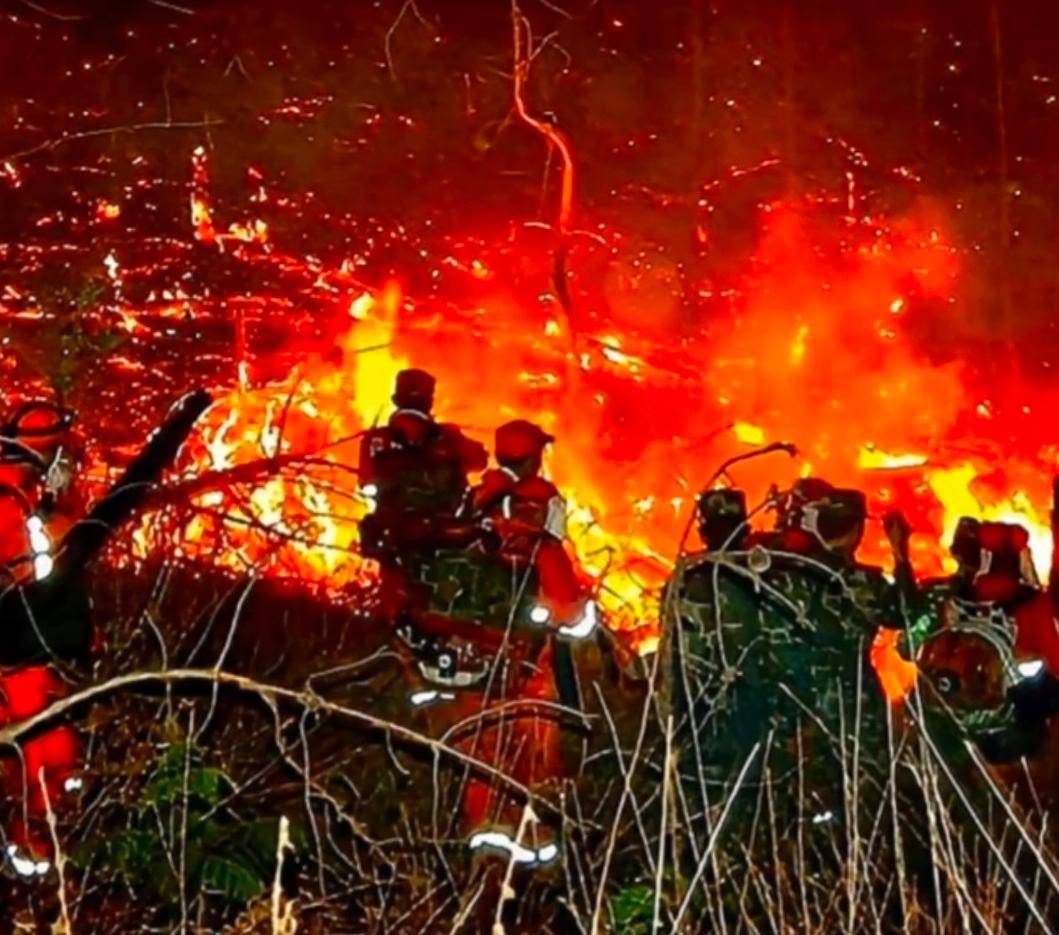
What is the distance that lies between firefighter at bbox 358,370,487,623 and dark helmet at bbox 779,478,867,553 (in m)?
1.25

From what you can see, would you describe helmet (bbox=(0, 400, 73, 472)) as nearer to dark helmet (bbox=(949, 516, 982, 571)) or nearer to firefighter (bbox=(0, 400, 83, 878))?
firefighter (bbox=(0, 400, 83, 878))

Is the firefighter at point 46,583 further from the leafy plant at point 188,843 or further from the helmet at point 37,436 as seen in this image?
the leafy plant at point 188,843

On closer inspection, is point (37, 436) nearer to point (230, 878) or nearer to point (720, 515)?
point (230, 878)

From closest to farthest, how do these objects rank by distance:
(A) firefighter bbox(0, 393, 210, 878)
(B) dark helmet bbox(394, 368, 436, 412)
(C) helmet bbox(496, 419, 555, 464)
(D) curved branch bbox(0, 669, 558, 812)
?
1. (D) curved branch bbox(0, 669, 558, 812)
2. (A) firefighter bbox(0, 393, 210, 878)
3. (C) helmet bbox(496, 419, 555, 464)
4. (B) dark helmet bbox(394, 368, 436, 412)

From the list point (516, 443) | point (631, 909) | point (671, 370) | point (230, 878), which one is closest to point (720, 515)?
point (516, 443)

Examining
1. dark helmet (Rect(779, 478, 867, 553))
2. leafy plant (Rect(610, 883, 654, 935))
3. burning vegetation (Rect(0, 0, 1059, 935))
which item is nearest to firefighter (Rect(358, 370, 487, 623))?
dark helmet (Rect(779, 478, 867, 553))

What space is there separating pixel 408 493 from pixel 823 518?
5.23 feet

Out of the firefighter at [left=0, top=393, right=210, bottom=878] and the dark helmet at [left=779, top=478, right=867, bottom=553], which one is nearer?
the firefighter at [left=0, top=393, right=210, bottom=878]

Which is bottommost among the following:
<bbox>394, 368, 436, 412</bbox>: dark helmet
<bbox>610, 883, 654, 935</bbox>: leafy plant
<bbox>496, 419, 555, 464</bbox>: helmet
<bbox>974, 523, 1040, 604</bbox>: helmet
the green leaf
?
<bbox>610, 883, 654, 935</bbox>: leafy plant

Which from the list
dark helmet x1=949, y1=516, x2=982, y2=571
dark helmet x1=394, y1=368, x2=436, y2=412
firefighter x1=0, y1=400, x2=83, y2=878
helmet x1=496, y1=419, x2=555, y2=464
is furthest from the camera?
dark helmet x1=394, y1=368, x2=436, y2=412

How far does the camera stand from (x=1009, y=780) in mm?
7328

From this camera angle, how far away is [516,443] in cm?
660

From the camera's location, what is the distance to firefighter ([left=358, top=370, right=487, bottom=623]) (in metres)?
6.48

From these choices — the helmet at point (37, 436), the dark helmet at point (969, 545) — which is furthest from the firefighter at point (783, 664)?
the helmet at point (37, 436)
